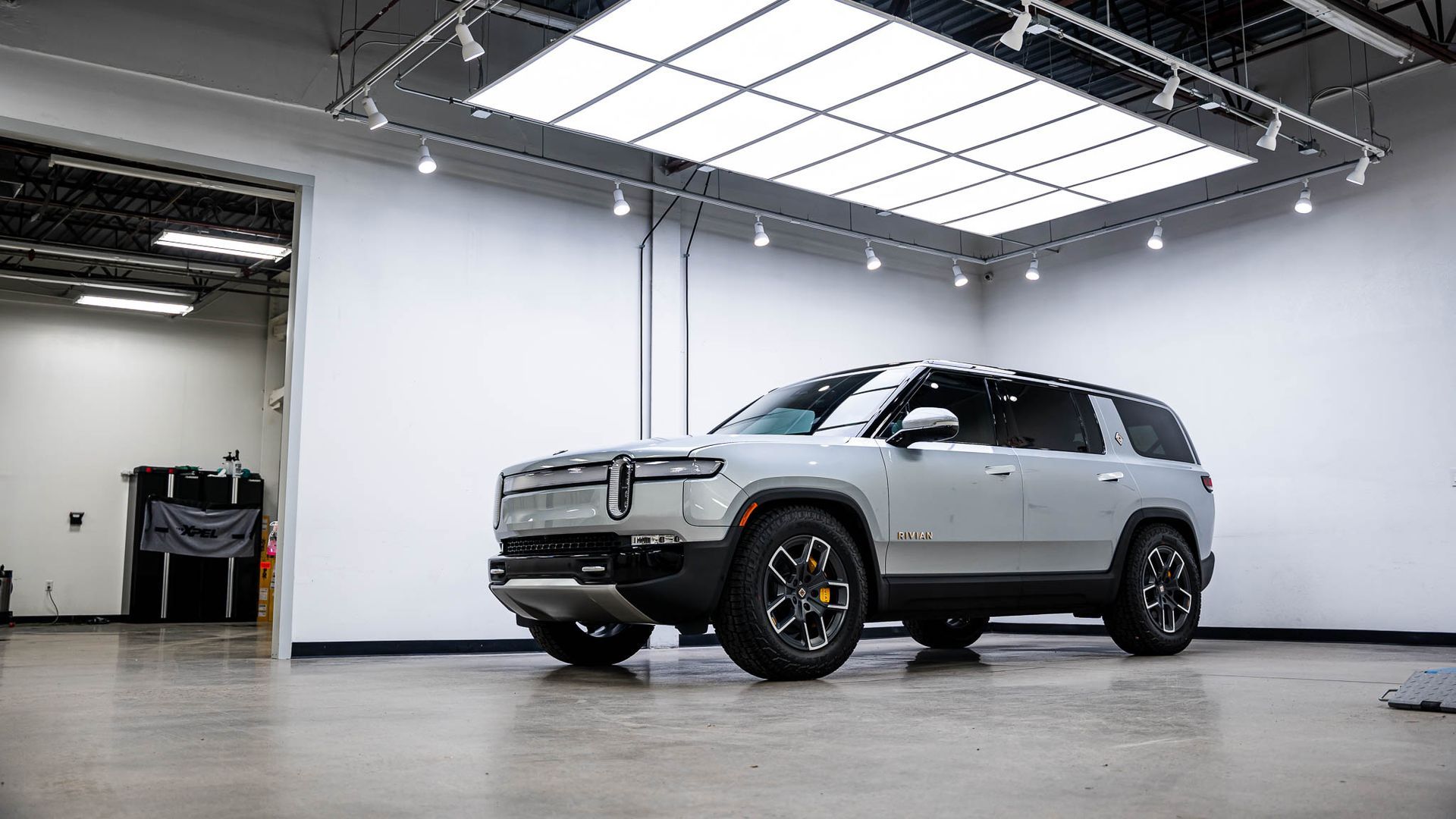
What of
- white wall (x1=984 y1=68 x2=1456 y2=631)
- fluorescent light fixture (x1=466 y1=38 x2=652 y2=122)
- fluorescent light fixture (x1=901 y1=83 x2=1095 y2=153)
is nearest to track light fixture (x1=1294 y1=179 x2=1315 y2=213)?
white wall (x1=984 y1=68 x2=1456 y2=631)

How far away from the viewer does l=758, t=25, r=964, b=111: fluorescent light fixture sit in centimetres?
704

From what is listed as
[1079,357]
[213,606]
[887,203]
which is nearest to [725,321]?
[887,203]

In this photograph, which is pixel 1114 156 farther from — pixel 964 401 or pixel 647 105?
pixel 647 105

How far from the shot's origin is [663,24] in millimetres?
6773

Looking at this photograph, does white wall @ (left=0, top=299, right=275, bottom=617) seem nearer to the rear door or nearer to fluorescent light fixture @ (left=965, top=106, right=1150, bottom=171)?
fluorescent light fixture @ (left=965, top=106, right=1150, bottom=171)

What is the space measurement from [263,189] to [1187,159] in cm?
776

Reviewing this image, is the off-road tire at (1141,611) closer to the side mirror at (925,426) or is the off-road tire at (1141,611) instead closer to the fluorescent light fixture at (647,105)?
the side mirror at (925,426)

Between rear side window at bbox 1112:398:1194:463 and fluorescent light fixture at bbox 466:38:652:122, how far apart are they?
4057 millimetres

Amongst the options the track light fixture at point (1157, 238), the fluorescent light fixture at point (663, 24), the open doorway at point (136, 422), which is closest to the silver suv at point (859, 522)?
the fluorescent light fixture at point (663, 24)

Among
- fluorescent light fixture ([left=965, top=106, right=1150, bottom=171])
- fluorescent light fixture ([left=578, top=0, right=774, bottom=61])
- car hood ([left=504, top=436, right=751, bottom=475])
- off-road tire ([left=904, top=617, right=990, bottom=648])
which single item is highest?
fluorescent light fixture ([left=578, top=0, right=774, bottom=61])

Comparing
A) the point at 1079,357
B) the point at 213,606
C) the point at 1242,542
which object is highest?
the point at 1079,357

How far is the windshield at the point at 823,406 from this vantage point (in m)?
5.99

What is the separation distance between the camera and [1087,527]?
6.72m

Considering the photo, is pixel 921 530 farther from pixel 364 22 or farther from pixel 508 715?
pixel 364 22
